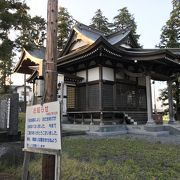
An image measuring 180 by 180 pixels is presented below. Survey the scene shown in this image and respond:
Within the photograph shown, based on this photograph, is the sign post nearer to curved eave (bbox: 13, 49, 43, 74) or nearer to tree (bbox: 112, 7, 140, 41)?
curved eave (bbox: 13, 49, 43, 74)

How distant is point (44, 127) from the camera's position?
4211 mm

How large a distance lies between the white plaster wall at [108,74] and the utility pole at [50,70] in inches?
407

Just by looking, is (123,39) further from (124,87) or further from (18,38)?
(18,38)

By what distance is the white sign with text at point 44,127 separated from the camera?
12.9 ft

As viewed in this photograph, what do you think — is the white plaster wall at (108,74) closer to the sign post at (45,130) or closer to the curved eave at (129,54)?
the curved eave at (129,54)

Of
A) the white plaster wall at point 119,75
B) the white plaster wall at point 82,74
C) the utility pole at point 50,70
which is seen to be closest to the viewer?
the utility pole at point 50,70

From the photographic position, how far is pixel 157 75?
16.1 meters

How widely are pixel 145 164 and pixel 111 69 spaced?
408 inches

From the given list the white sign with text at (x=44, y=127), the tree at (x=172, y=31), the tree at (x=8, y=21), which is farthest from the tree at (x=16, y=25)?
the tree at (x=172, y=31)

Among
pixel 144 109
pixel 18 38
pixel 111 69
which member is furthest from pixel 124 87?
pixel 18 38

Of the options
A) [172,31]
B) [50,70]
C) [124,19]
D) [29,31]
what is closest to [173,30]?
[172,31]

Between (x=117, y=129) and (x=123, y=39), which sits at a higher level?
(x=123, y=39)

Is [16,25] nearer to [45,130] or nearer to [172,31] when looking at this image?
[45,130]

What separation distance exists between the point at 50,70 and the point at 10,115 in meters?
5.46
